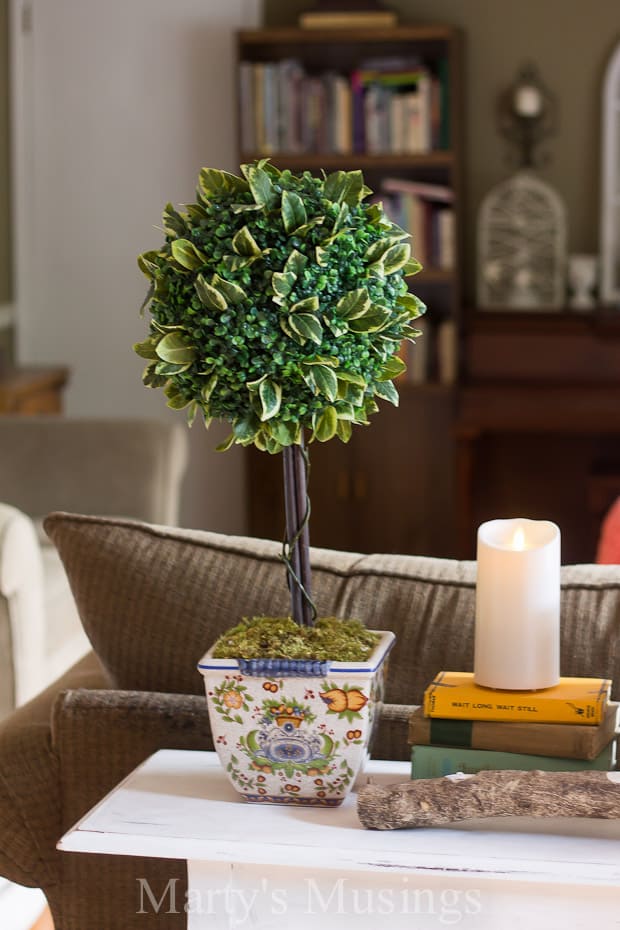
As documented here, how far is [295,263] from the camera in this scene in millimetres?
870

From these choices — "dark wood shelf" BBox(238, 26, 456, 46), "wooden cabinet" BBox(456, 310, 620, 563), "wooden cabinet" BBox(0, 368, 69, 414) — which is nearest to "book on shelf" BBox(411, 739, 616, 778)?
"wooden cabinet" BBox(0, 368, 69, 414)

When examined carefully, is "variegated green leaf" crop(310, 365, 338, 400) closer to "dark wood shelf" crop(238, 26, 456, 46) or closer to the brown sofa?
the brown sofa

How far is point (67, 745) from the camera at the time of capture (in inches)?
43.3

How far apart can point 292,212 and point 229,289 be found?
0.07 metres

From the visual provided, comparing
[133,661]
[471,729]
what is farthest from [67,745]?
[471,729]

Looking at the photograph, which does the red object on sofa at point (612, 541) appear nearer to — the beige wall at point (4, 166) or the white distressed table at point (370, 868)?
the white distressed table at point (370, 868)

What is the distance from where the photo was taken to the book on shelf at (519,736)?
91cm

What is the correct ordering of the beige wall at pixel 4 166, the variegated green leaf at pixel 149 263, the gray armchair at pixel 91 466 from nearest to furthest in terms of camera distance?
the variegated green leaf at pixel 149 263, the gray armchair at pixel 91 466, the beige wall at pixel 4 166

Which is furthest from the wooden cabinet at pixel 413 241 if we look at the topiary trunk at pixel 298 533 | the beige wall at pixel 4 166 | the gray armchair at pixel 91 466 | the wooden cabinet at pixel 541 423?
the topiary trunk at pixel 298 533

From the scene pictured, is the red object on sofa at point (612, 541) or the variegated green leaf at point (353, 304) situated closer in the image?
the variegated green leaf at point (353, 304)

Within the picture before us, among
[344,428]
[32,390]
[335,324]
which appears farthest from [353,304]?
[32,390]

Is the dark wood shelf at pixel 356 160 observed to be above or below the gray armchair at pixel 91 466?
above

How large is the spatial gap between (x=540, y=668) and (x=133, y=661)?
388 mm

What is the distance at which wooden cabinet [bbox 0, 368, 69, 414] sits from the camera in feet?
12.4
